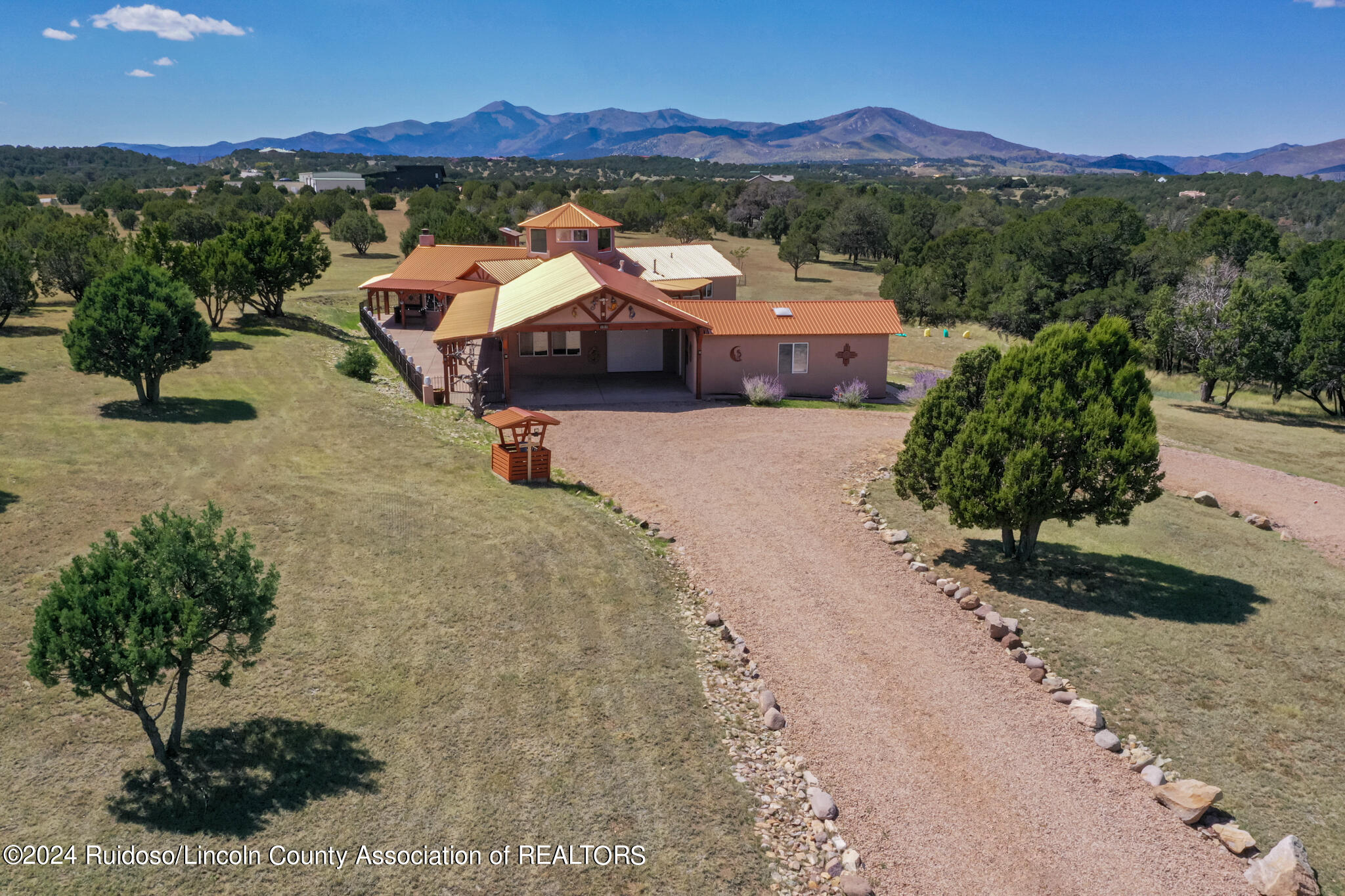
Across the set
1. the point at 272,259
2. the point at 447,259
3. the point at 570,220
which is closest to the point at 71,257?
the point at 272,259

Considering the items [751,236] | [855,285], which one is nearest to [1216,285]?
[855,285]

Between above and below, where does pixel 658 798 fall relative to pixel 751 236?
below

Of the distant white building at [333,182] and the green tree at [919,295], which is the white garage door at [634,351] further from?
the distant white building at [333,182]

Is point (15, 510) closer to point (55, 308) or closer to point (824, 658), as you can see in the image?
point (824, 658)

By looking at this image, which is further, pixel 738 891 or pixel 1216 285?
pixel 1216 285

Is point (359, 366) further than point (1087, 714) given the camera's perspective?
Yes

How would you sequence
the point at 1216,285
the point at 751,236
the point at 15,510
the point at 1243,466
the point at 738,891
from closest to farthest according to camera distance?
the point at 738,891
the point at 15,510
the point at 1243,466
the point at 1216,285
the point at 751,236

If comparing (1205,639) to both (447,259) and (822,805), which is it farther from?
(447,259)
